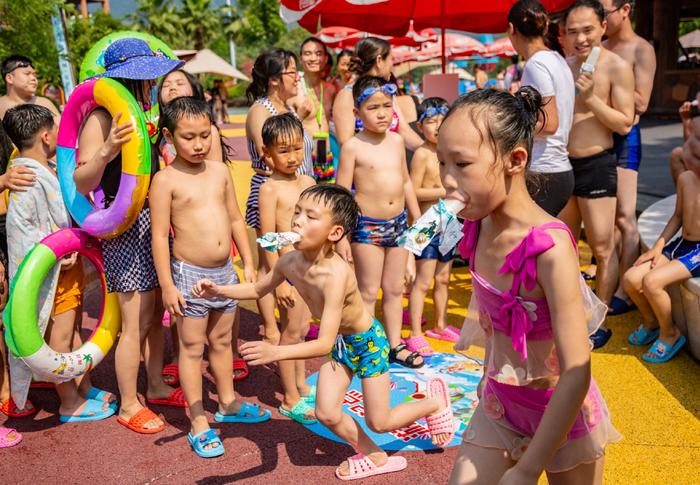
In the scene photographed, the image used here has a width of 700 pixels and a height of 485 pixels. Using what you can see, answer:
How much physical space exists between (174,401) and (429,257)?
2081 millimetres

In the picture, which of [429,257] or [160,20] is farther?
[160,20]

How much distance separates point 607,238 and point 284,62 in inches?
106

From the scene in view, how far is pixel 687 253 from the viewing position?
425 centimetres

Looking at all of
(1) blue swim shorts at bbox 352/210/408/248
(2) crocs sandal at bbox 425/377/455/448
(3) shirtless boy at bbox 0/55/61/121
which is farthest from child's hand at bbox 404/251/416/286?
(3) shirtless boy at bbox 0/55/61/121

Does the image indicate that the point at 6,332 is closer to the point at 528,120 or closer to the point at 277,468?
the point at 277,468

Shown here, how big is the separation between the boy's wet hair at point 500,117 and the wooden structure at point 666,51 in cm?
1856

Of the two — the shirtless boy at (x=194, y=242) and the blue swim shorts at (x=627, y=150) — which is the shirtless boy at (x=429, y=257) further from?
the shirtless boy at (x=194, y=242)

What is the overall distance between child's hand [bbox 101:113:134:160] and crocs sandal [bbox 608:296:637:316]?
3.85 metres

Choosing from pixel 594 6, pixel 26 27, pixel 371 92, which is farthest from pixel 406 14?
pixel 26 27

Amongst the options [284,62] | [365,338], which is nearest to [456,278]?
[284,62]

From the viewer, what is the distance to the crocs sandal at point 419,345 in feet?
15.3

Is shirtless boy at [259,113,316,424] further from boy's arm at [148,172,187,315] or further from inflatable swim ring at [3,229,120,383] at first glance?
inflatable swim ring at [3,229,120,383]

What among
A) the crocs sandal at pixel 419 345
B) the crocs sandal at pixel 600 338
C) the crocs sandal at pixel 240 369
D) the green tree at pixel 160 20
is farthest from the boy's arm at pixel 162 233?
the green tree at pixel 160 20

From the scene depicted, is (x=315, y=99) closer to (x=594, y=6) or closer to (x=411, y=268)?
(x=411, y=268)
